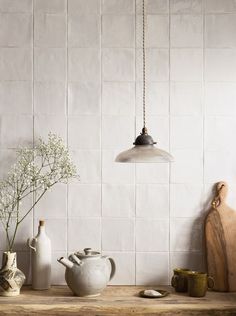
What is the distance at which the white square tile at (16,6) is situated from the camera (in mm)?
2961

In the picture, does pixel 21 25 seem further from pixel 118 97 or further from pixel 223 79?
pixel 223 79

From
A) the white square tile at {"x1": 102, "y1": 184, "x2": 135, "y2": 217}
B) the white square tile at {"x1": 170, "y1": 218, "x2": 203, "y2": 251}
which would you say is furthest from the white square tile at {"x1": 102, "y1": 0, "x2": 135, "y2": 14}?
the white square tile at {"x1": 170, "y1": 218, "x2": 203, "y2": 251}

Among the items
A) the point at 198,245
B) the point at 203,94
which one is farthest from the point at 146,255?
the point at 203,94

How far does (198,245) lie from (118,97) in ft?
2.92

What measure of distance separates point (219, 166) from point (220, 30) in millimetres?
719

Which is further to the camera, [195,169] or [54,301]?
[195,169]

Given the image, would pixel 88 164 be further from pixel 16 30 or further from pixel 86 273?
pixel 16 30

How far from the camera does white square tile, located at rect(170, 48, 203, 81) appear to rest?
2.96 m

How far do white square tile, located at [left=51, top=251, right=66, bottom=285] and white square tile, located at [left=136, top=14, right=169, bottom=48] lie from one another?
1184 millimetres

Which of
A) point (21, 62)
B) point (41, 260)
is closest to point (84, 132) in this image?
point (21, 62)

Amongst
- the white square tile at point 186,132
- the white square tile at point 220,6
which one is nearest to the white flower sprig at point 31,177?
the white square tile at point 186,132

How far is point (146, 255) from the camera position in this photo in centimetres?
297

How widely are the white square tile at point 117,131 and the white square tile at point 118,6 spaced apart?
1.82 ft

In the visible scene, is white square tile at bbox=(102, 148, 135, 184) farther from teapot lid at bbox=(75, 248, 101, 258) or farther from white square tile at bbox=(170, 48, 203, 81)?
white square tile at bbox=(170, 48, 203, 81)
